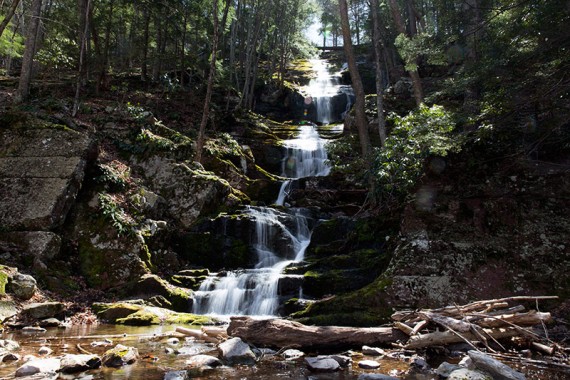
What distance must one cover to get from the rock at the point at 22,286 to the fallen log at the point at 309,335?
511cm

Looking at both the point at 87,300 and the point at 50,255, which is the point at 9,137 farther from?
the point at 87,300

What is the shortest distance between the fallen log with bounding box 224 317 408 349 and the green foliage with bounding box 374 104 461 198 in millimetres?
4133

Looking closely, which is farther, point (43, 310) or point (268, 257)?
point (268, 257)

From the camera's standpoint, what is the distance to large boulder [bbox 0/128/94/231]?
998 centimetres

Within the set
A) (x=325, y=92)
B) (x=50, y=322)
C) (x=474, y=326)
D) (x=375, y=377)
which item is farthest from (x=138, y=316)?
(x=325, y=92)

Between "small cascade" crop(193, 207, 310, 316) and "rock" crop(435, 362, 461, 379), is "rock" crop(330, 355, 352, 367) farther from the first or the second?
"small cascade" crop(193, 207, 310, 316)

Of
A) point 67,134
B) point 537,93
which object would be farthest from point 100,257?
point 537,93

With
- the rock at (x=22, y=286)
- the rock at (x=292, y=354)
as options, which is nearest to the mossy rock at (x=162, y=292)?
the rock at (x=22, y=286)

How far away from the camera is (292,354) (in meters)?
5.17

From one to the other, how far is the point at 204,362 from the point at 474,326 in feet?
11.7

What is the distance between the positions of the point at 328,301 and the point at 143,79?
20.3m

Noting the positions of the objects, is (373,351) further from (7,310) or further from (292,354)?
(7,310)

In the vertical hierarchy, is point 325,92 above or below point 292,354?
above

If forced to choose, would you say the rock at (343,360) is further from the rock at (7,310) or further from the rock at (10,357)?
the rock at (7,310)
